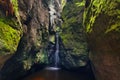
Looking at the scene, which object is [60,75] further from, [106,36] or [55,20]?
[55,20]

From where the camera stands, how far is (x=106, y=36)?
7961 millimetres

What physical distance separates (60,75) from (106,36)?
23.3ft

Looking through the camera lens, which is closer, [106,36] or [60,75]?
[106,36]

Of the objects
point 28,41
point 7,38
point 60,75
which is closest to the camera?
point 7,38

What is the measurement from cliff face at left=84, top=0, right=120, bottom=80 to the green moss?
13.1 ft

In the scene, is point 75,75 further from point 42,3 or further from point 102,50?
point 42,3

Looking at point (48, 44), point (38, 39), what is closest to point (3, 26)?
point (38, 39)

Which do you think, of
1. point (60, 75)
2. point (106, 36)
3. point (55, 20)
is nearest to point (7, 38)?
point (106, 36)

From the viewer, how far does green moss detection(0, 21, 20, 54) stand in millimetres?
8602

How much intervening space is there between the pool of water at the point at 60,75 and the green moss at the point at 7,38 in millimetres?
4476

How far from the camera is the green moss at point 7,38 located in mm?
8602

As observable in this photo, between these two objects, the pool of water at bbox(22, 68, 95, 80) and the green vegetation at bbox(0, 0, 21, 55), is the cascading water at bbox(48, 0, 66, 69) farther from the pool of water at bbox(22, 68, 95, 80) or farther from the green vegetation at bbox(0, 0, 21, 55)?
the green vegetation at bbox(0, 0, 21, 55)

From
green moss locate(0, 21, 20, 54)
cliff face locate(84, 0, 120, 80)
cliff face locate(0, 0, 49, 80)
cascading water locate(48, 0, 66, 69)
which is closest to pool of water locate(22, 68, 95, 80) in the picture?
cliff face locate(0, 0, 49, 80)

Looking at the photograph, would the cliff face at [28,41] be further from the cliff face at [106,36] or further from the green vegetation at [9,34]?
the cliff face at [106,36]
